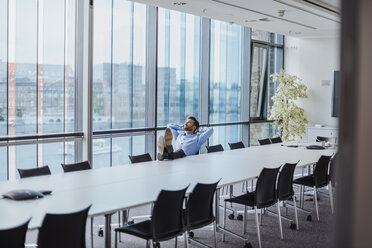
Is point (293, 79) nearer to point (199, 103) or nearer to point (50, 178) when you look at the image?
point (199, 103)

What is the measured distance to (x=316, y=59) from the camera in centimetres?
1263

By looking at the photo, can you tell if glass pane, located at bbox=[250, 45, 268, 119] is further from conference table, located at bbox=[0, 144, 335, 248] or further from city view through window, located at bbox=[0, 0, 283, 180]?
conference table, located at bbox=[0, 144, 335, 248]

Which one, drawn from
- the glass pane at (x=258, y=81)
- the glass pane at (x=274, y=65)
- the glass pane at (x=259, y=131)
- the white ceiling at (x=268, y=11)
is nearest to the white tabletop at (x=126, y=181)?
the white ceiling at (x=268, y=11)

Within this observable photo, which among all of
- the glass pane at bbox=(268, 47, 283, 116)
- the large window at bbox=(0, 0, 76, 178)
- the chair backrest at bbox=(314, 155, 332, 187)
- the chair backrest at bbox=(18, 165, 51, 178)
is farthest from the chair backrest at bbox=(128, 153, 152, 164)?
the glass pane at bbox=(268, 47, 283, 116)

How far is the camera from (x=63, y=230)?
319cm

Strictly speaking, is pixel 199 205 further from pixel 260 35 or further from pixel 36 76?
pixel 260 35

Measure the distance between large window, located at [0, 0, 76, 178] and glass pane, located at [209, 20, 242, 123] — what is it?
407 centimetres

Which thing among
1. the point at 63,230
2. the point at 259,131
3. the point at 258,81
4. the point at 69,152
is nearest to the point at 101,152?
the point at 69,152

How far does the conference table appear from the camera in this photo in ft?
11.9

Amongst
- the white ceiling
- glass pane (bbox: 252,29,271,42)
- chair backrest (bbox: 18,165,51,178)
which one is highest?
glass pane (bbox: 252,29,271,42)

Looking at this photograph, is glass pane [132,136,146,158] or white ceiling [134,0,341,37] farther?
glass pane [132,136,146,158]

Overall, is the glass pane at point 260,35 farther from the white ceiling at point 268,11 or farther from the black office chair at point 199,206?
the black office chair at point 199,206

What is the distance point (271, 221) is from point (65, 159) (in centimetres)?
354

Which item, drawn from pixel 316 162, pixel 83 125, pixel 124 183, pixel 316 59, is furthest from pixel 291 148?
pixel 316 59
